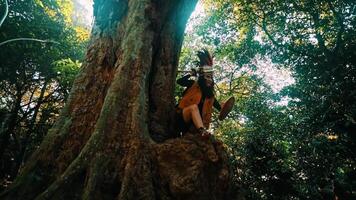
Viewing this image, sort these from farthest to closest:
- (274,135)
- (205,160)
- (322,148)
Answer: (274,135) < (322,148) < (205,160)

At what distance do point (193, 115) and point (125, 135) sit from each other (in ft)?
3.84

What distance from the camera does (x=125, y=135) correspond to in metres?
3.76

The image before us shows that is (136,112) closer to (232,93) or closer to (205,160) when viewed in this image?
(205,160)

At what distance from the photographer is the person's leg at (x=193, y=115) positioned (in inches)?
175

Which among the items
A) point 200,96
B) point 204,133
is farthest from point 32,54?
point 204,133

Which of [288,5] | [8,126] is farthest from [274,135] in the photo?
[8,126]

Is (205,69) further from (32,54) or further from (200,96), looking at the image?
(32,54)

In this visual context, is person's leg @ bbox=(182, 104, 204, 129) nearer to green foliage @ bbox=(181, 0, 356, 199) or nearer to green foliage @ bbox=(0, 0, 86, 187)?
green foliage @ bbox=(0, 0, 86, 187)

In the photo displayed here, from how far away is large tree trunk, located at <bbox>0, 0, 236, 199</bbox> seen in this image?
337 cm

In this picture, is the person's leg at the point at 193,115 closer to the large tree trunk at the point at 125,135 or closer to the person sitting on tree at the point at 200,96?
the person sitting on tree at the point at 200,96

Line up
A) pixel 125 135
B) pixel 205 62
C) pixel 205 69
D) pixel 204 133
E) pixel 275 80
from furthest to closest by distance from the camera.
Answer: pixel 275 80
pixel 205 62
pixel 205 69
pixel 204 133
pixel 125 135

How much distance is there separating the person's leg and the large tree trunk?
253 millimetres

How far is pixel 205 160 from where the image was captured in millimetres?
3750

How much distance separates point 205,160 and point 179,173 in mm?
448
